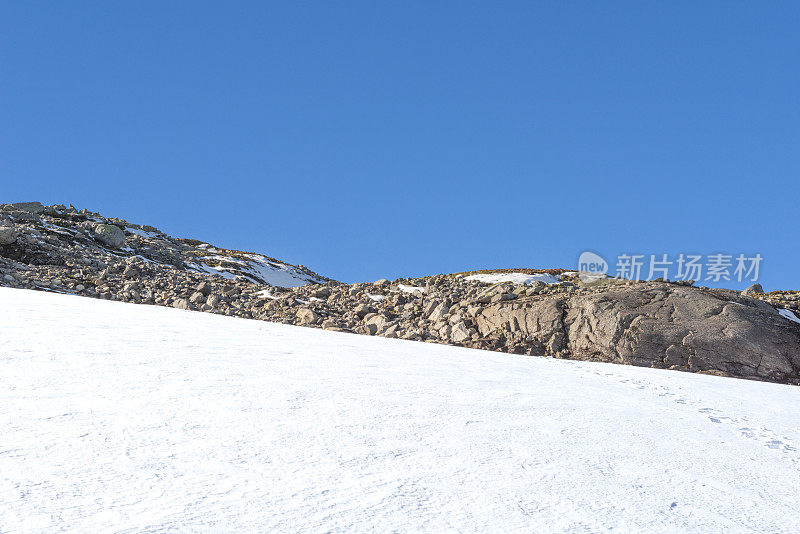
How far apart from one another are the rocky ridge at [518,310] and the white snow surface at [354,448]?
4.77m

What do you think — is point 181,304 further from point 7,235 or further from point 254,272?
point 254,272

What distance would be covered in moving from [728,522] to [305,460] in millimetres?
2797

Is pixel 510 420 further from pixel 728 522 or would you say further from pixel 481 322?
pixel 481 322

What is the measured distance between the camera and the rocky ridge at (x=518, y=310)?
12.8m

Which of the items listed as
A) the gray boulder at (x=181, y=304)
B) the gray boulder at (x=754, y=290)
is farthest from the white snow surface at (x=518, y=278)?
the gray boulder at (x=181, y=304)

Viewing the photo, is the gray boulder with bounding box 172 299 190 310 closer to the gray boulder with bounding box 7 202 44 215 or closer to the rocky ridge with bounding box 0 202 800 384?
the rocky ridge with bounding box 0 202 800 384

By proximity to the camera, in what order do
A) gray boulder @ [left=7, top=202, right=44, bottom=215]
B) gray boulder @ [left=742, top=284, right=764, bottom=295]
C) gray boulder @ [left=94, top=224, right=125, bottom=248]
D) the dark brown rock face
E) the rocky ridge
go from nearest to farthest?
the dark brown rock face, the rocky ridge, gray boulder @ [left=742, top=284, right=764, bottom=295], gray boulder @ [left=94, top=224, right=125, bottom=248], gray boulder @ [left=7, top=202, right=44, bottom=215]

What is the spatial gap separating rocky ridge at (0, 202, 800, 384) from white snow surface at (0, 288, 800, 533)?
477 centimetres

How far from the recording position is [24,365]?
20.4ft

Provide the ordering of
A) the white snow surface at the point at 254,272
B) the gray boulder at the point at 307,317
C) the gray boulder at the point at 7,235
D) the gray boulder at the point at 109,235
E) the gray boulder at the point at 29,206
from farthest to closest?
the white snow surface at the point at 254,272 → the gray boulder at the point at 29,206 → the gray boulder at the point at 109,235 → the gray boulder at the point at 7,235 → the gray boulder at the point at 307,317

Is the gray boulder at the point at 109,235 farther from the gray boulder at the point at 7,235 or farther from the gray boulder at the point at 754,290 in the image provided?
the gray boulder at the point at 754,290

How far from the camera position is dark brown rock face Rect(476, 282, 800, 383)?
1256cm

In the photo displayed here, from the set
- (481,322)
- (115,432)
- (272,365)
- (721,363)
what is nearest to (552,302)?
(481,322)

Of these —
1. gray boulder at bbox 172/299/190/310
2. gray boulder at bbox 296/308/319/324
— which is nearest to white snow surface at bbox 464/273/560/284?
gray boulder at bbox 296/308/319/324
